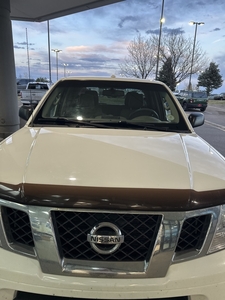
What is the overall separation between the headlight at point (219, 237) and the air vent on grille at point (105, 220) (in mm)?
357

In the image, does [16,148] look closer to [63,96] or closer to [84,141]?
[84,141]

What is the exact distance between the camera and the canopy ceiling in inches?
353

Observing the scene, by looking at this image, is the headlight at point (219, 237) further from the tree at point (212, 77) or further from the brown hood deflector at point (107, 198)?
the tree at point (212, 77)

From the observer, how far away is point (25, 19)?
11.1 metres

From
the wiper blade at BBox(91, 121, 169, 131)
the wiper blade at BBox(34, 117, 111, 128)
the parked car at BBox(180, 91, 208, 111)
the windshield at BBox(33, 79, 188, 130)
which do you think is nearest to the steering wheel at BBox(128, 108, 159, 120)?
the windshield at BBox(33, 79, 188, 130)

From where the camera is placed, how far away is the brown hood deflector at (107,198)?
1480mm

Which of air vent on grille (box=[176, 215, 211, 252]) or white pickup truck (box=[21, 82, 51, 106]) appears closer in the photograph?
air vent on grille (box=[176, 215, 211, 252])

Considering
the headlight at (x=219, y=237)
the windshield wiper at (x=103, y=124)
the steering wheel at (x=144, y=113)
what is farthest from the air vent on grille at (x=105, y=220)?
the steering wheel at (x=144, y=113)

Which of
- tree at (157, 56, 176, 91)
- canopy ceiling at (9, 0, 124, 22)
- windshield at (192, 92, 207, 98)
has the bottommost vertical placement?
windshield at (192, 92, 207, 98)

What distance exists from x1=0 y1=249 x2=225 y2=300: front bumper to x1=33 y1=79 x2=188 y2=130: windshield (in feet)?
5.61

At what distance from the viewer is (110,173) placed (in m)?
1.65

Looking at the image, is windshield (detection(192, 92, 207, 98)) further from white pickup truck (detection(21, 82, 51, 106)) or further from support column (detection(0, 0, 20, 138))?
support column (detection(0, 0, 20, 138))

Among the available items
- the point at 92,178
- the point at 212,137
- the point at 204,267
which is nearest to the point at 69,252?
the point at 92,178

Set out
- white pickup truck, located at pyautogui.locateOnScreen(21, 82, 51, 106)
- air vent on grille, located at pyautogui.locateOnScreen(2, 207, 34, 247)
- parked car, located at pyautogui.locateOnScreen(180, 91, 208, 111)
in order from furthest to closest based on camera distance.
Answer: parked car, located at pyautogui.locateOnScreen(180, 91, 208, 111), white pickup truck, located at pyautogui.locateOnScreen(21, 82, 51, 106), air vent on grille, located at pyautogui.locateOnScreen(2, 207, 34, 247)
